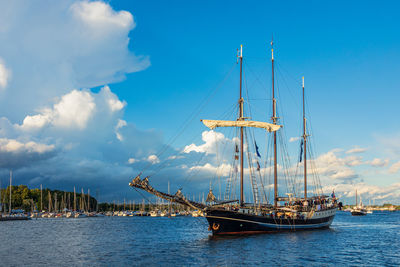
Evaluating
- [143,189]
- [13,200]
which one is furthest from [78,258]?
[13,200]

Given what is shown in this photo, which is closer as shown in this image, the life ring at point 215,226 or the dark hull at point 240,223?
the dark hull at point 240,223

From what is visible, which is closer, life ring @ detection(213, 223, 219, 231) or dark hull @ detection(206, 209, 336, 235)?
dark hull @ detection(206, 209, 336, 235)

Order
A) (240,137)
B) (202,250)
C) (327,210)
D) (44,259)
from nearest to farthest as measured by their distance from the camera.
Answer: (44,259)
(202,250)
(240,137)
(327,210)

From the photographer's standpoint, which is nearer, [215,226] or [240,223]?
[215,226]

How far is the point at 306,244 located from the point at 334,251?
5.92 meters

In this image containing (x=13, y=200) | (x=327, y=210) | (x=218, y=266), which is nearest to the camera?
(x=218, y=266)

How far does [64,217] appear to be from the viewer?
18038cm

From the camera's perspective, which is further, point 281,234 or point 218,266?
Result: point 281,234

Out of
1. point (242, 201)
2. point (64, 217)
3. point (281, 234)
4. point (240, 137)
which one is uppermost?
point (240, 137)

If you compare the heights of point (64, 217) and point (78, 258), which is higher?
point (78, 258)

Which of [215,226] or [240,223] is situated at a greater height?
[240,223]

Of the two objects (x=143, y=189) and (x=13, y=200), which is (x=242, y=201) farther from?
(x=13, y=200)

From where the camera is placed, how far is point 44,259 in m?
40.8

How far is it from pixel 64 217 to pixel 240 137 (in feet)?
462
